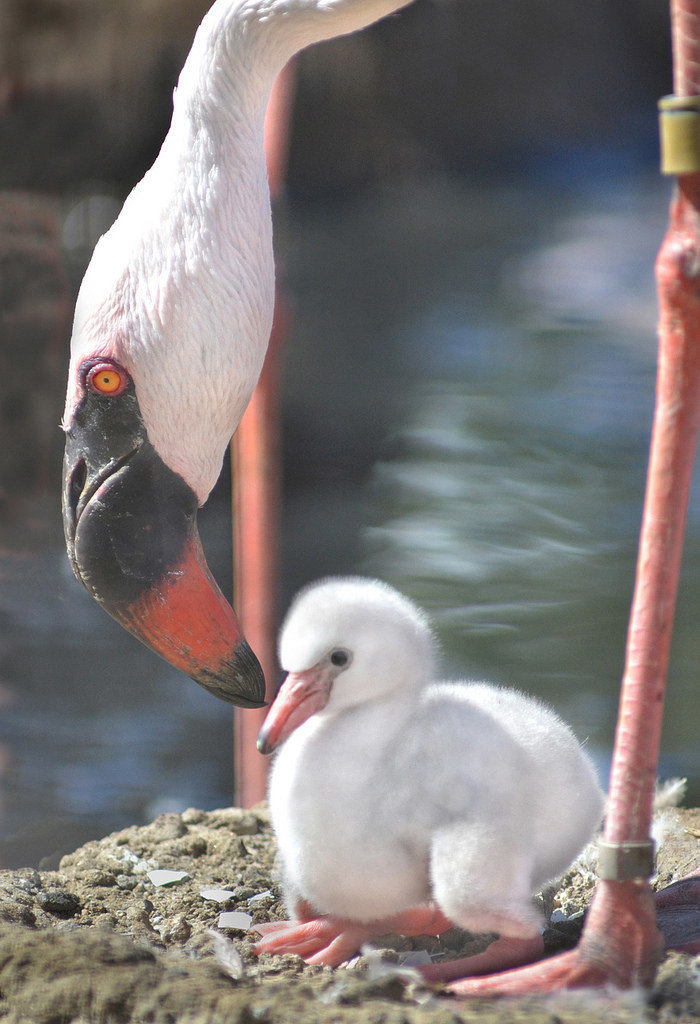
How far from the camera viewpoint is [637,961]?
1003mm

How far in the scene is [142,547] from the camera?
45.6 inches

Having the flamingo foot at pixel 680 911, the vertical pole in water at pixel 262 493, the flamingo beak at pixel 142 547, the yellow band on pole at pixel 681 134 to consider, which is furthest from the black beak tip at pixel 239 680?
the vertical pole in water at pixel 262 493

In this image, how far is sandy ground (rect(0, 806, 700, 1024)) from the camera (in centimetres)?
91

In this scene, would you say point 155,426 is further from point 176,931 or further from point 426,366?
point 426,366

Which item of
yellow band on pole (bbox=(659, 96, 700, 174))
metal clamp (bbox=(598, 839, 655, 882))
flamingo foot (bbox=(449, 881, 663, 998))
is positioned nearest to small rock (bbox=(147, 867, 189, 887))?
flamingo foot (bbox=(449, 881, 663, 998))

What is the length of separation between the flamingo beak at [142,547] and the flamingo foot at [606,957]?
40 centimetres

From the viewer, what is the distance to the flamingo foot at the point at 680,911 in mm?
1132

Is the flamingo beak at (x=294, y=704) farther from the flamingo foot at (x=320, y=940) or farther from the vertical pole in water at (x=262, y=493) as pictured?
the vertical pole in water at (x=262, y=493)

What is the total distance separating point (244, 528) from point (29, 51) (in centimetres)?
91

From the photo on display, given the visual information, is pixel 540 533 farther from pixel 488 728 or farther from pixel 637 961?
pixel 637 961

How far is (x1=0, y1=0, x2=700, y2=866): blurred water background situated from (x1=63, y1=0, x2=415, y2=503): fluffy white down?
2.37ft

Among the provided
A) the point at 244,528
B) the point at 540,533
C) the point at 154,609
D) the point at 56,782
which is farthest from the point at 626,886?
the point at 56,782

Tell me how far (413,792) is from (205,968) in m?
0.25

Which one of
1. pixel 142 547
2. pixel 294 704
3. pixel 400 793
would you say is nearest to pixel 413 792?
pixel 400 793
